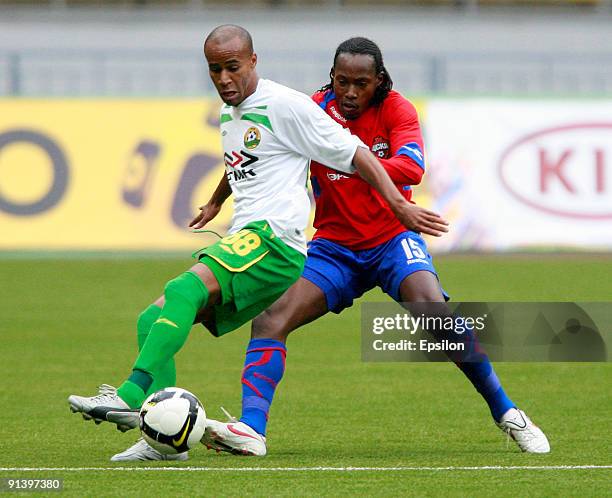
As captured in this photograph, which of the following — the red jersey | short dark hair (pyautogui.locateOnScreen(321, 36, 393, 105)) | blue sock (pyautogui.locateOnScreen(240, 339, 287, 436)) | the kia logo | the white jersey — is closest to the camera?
the white jersey

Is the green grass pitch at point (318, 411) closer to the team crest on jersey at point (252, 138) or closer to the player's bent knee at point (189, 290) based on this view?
the player's bent knee at point (189, 290)

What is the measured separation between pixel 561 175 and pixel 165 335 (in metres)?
14.5

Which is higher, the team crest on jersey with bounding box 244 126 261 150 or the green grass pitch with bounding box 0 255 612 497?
the team crest on jersey with bounding box 244 126 261 150

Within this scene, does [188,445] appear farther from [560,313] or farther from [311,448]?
[560,313]

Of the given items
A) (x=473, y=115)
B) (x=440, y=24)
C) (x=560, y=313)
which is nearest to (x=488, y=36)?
(x=440, y=24)

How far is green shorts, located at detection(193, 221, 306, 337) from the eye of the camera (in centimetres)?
652

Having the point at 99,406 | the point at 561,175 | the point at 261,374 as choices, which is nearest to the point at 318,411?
the point at 261,374

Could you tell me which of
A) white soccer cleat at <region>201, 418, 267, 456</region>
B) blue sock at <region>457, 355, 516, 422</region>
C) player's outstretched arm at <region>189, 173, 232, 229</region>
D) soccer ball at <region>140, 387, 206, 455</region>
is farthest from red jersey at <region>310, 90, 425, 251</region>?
soccer ball at <region>140, 387, 206, 455</region>

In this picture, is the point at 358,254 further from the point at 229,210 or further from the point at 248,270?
the point at 229,210

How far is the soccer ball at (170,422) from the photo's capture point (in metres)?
6.31

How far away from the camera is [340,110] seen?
7500 millimetres

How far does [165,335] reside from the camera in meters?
6.30

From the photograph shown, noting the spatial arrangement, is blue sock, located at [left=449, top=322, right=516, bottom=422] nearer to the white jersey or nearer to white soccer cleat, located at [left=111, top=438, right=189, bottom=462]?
the white jersey

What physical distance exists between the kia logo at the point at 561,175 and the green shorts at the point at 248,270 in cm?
1361
